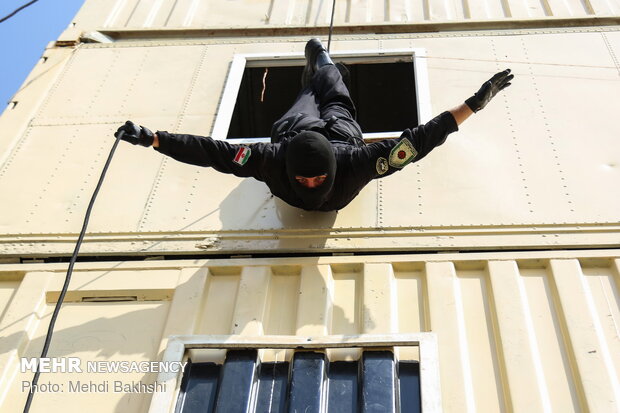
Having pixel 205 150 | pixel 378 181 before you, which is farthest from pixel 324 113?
pixel 205 150

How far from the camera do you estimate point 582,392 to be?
10.5 ft

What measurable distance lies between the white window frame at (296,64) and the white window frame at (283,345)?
238 cm

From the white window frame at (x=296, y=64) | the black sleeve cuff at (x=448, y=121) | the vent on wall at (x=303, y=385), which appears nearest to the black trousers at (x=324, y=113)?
the black sleeve cuff at (x=448, y=121)

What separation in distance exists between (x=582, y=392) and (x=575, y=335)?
362 mm

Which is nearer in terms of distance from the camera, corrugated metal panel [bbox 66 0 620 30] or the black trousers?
the black trousers

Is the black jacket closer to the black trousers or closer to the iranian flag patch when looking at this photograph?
the iranian flag patch

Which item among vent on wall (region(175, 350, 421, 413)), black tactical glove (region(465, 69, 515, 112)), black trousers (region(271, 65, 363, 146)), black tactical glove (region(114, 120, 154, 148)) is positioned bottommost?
vent on wall (region(175, 350, 421, 413))

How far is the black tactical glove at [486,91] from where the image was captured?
379 cm

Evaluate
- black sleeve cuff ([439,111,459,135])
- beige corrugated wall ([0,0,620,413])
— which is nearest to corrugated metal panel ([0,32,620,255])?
beige corrugated wall ([0,0,620,413])

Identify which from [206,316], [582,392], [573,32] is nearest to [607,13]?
[573,32]

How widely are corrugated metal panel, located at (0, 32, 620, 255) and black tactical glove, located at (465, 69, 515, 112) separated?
3.04 ft

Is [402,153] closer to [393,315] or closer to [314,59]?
[393,315]

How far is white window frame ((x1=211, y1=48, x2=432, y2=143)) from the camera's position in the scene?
549 cm

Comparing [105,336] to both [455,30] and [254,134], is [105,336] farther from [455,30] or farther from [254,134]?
[455,30]
